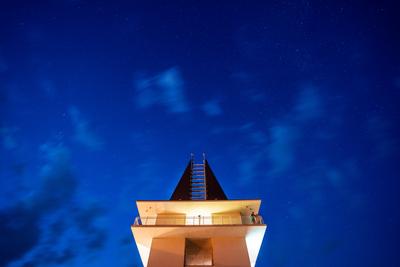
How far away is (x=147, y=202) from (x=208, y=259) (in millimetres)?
5929

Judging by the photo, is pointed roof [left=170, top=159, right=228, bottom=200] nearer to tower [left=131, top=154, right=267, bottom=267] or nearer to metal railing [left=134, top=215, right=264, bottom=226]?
tower [left=131, top=154, right=267, bottom=267]

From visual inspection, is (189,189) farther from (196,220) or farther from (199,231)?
(199,231)

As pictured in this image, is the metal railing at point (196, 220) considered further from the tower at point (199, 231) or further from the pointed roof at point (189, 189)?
the pointed roof at point (189, 189)

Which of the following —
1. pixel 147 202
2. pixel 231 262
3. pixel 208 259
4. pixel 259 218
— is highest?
pixel 147 202

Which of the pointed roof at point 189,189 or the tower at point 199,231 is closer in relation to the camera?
the tower at point 199,231

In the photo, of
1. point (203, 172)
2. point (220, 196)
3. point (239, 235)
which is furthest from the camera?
point (203, 172)

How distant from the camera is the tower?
A: 51.9ft

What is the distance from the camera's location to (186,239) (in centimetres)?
1697

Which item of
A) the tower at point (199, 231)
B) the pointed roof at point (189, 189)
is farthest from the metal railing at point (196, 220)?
the pointed roof at point (189, 189)

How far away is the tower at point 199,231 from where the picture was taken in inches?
623

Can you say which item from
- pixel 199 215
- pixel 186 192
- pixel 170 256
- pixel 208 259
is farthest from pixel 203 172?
pixel 170 256

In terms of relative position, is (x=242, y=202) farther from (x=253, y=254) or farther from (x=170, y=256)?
(x=170, y=256)

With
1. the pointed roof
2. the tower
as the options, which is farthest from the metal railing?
the pointed roof

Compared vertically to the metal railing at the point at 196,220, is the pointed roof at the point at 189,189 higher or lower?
higher
